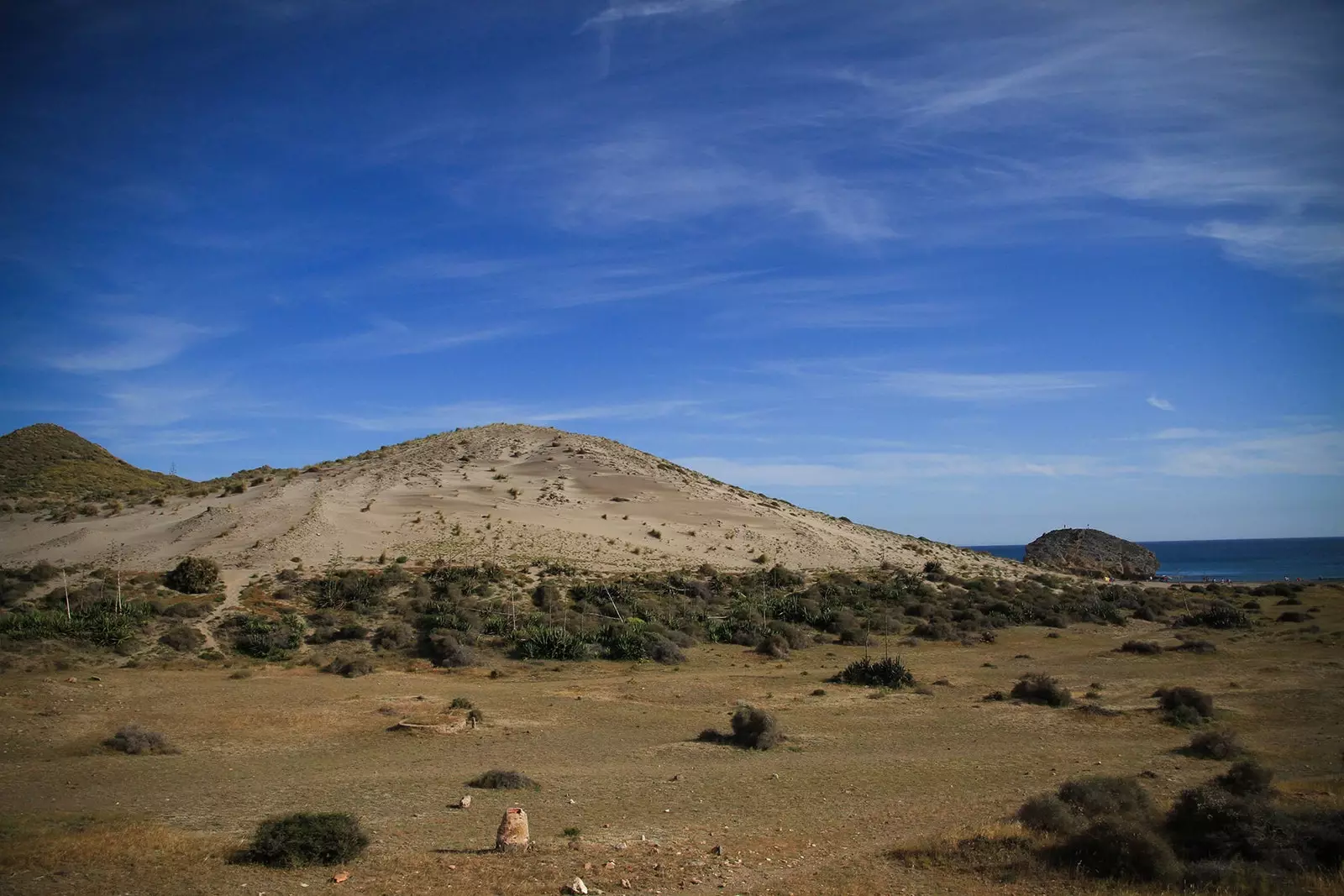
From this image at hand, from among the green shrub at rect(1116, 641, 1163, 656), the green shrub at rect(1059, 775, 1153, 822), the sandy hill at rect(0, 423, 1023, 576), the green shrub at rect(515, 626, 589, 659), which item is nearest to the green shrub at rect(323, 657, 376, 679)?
the green shrub at rect(515, 626, 589, 659)

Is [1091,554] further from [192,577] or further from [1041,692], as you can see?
[192,577]

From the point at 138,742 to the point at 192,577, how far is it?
24707 millimetres

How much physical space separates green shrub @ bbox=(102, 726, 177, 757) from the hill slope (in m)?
55.2

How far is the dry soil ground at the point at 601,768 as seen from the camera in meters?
11.2

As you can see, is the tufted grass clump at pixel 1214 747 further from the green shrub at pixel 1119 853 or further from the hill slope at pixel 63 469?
the hill slope at pixel 63 469

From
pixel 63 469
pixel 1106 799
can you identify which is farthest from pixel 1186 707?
pixel 63 469

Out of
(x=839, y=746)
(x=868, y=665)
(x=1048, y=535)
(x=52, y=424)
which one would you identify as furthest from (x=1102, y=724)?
(x=52, y=424)

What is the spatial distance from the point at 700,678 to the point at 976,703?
927 centimetres

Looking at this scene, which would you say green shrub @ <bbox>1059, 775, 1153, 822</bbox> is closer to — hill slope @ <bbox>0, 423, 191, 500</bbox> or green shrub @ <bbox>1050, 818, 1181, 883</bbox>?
green shrub @ <bbox>1050, 818, 1181, 883</bbox>

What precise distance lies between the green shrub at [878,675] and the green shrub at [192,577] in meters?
30.2

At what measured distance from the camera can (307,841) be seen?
37.8 feet

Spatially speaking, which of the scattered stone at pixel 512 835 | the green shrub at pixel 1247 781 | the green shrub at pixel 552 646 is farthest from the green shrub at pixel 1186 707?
the green shrub at pixel 552 646

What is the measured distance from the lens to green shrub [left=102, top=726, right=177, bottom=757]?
18.6m

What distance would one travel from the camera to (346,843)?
11.7 m
